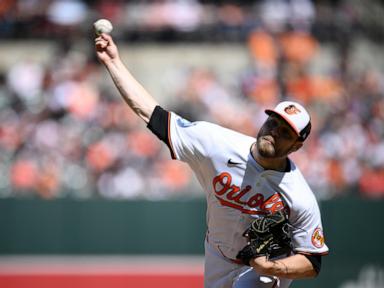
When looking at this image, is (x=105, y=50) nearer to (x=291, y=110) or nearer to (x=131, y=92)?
(x=131, y=92)

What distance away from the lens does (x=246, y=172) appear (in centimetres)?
495

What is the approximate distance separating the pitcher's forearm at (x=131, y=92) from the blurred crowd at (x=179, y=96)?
20.1 ft

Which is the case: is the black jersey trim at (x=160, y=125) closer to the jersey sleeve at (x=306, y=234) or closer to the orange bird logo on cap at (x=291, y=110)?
the orange bird logo on cap at (x=291, y=110)

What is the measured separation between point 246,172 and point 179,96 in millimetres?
8336

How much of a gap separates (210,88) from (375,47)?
4.15 m

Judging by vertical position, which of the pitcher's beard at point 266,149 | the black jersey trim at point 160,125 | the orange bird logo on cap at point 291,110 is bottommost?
the pitcher's beard at point 266,149

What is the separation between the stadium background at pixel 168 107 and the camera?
35.2 ft

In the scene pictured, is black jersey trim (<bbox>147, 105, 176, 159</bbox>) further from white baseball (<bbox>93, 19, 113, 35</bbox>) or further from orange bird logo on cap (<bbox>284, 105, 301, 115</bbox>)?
orange bird logo on cap (<bbox>284, 105, 301, 115</bbox>)

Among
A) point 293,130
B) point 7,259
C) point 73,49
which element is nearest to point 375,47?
point 73,49

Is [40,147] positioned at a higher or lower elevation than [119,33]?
lower

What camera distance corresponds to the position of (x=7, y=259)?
10.5m

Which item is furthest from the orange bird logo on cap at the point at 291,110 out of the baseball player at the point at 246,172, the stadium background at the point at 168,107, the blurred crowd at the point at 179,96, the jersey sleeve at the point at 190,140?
the blurred crowd at the point at 179,96

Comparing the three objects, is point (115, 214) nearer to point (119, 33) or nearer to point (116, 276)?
point (116, 276)

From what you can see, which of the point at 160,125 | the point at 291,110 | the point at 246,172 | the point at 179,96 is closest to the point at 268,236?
the point at 246,172
